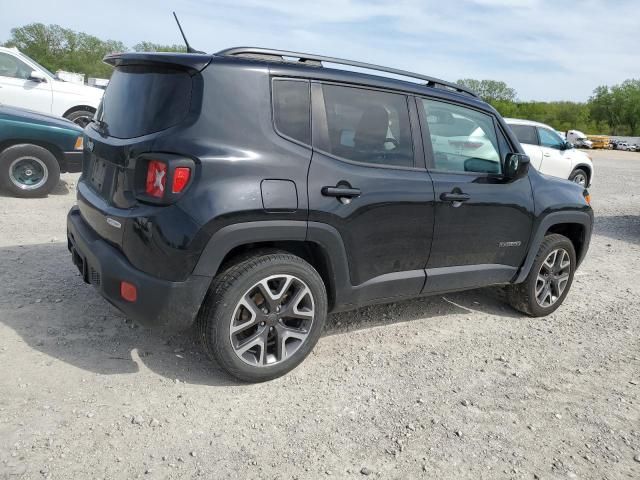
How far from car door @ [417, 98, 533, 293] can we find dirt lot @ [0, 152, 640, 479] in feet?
1.72

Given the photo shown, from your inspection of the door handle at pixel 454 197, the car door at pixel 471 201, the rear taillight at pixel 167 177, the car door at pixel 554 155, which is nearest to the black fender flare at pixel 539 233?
the car door at pixel 471 201

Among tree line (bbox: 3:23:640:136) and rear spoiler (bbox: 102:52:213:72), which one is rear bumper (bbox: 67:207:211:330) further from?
tree line (bbox: 3:23:640:136)

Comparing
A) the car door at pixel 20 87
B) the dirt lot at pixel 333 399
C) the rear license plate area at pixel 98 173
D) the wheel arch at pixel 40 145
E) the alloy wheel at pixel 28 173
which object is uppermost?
the car door at pixel 20 87

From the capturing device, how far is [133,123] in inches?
125

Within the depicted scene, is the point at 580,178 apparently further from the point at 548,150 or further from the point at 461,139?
the point at 461,139

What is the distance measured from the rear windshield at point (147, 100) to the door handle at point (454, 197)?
5.88ft

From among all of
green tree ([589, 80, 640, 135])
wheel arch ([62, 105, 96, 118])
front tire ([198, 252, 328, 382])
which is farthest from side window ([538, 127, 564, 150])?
green tree ([589, 80, 640, 135])

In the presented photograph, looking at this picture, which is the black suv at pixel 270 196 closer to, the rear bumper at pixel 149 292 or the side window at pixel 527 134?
the rear bumper at pixel 149 292

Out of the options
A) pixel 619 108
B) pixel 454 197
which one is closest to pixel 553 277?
pixel 454 197

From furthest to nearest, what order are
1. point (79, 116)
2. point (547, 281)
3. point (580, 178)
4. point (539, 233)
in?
point (580, 178) → point (79, 116) → point (547, 281) → point (539, 233)

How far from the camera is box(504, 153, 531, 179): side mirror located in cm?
416

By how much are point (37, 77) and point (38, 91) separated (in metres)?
0.24

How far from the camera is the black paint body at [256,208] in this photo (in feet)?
9.55

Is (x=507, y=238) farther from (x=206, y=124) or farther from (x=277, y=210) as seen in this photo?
(x=206, y=124)
